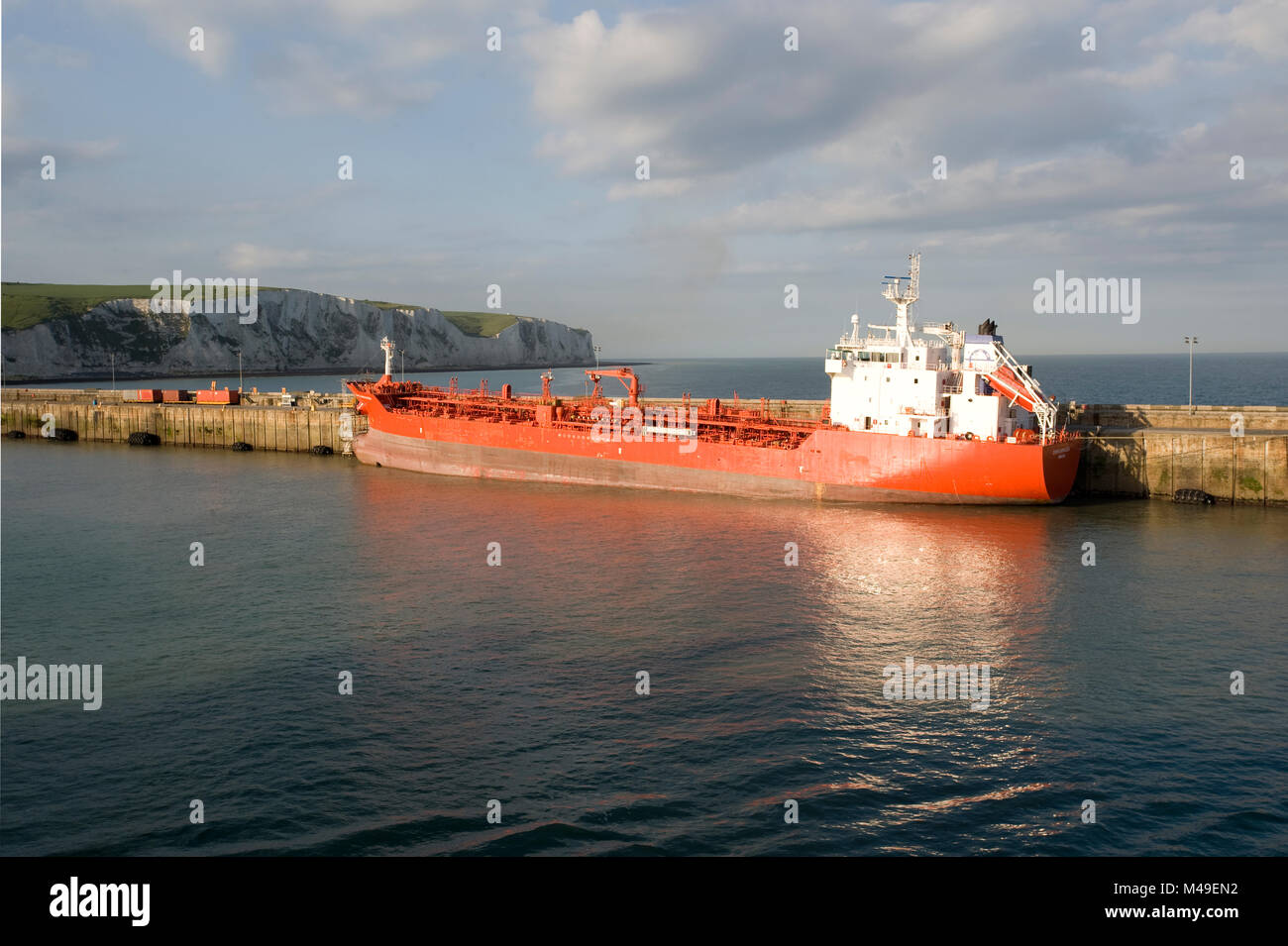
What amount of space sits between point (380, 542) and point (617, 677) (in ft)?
59.2

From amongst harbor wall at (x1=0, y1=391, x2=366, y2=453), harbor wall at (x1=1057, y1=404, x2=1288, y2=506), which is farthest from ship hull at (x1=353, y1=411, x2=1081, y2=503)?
harbor wall at (x1=0, y1=391, x2=366, y2=453)

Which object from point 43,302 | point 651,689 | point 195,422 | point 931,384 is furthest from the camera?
point 43,302

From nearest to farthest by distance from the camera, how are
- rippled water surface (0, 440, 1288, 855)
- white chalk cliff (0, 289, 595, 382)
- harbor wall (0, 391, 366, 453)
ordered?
rippled water surface (0, 440, 1288, 855)
harbor wall (0, 391, 366, 453)
white chalk cliff (0, 289, 595, 382)

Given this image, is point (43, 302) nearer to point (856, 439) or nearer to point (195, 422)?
point (195, 422)

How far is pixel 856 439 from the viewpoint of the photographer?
Answer: 137 feet

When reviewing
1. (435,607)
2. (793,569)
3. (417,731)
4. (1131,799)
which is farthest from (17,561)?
(1131,799)

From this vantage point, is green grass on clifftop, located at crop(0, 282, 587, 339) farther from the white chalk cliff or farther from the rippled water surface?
the rippled water surface

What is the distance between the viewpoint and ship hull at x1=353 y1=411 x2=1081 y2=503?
3969 centimetres

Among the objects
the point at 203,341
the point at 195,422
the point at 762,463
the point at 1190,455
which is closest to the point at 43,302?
the point at 203,341

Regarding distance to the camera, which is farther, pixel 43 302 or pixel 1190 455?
pixel 43 302

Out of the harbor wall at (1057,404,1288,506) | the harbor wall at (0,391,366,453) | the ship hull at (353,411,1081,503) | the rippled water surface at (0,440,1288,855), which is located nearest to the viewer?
the rippled water surface at (0,440,1288,855)

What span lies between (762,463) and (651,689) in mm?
26224

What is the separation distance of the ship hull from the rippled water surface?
346 cm

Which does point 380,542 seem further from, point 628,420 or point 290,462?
point 290,462
